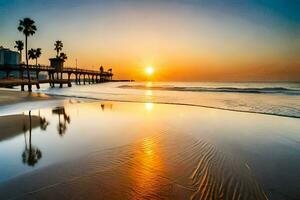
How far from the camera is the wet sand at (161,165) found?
440 centimetres

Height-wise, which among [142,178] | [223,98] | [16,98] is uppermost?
[223,98]

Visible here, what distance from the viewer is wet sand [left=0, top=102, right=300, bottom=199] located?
14.4ft

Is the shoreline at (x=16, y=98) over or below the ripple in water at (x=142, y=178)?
below

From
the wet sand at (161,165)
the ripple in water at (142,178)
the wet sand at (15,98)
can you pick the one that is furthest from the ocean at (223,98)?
the ripple in water at (142,178)

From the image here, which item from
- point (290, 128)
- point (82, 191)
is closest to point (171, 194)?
point (82, 191)

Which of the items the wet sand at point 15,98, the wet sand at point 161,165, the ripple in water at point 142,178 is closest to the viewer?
the ripple in water at point 142,178

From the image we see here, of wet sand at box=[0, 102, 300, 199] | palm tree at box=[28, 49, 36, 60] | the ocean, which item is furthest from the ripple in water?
palm tree at box=[28, 49, 36, 60]

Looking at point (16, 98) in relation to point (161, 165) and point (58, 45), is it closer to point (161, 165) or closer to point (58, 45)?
point (161, 165)

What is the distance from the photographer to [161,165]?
587cm

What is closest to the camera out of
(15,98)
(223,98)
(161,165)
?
(161,165)

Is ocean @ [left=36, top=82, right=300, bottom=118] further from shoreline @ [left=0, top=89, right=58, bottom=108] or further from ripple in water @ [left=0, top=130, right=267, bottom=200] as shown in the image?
ripple in water @ [left=0, top=130, right=267, bottom=200]

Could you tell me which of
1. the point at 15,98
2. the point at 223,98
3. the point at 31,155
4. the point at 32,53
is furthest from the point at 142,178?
the point at 32,53

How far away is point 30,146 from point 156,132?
16.5 feet

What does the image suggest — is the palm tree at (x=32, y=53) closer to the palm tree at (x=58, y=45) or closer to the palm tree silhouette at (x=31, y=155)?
the palm tree at (x=58, y=45)
